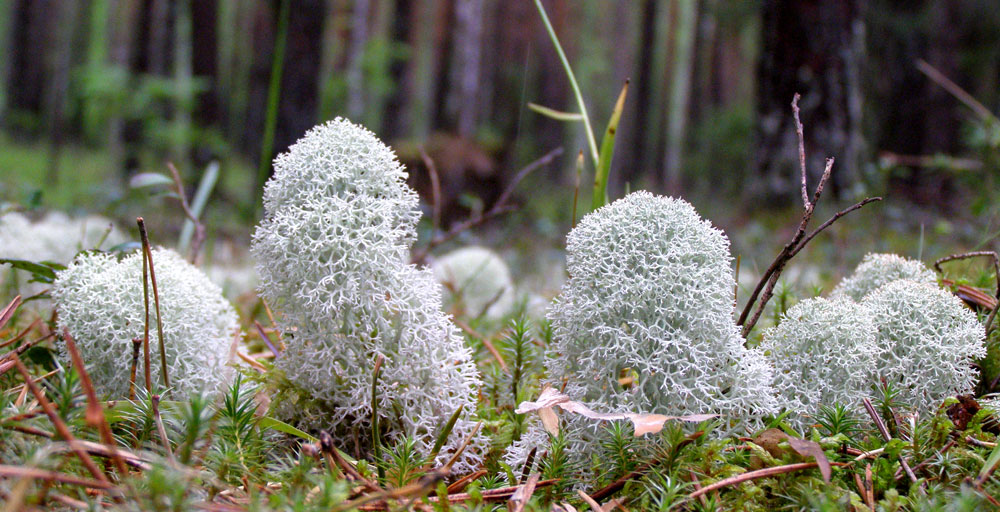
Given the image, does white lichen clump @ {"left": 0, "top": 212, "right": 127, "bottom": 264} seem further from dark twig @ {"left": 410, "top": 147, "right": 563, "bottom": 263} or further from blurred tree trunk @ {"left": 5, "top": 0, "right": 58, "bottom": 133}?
blurred tree trunk @ {"left": 5, "top": 0, "right": 58, "bottom": 133}

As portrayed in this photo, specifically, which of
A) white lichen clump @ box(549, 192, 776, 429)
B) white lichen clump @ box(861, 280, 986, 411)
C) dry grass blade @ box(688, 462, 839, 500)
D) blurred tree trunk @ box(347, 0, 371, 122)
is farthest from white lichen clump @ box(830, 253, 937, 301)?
blurred tree trunk @ box(347, 0, 371, 122)

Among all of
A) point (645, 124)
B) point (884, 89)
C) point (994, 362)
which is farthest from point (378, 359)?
point (645, 124)

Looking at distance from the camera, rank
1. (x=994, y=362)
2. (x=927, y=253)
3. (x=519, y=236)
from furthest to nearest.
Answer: (x=519, y=236) < (x=927, y=253) < (x=994, y=362)

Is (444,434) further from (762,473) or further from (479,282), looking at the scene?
(479,282)

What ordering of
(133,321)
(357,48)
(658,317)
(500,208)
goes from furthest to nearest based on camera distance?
(357,48) → (500,208) → (133,321) → (658,317)

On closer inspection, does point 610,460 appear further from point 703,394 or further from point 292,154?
point 292,154

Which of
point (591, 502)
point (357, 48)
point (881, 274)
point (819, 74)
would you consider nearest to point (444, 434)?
point (591, 502)
